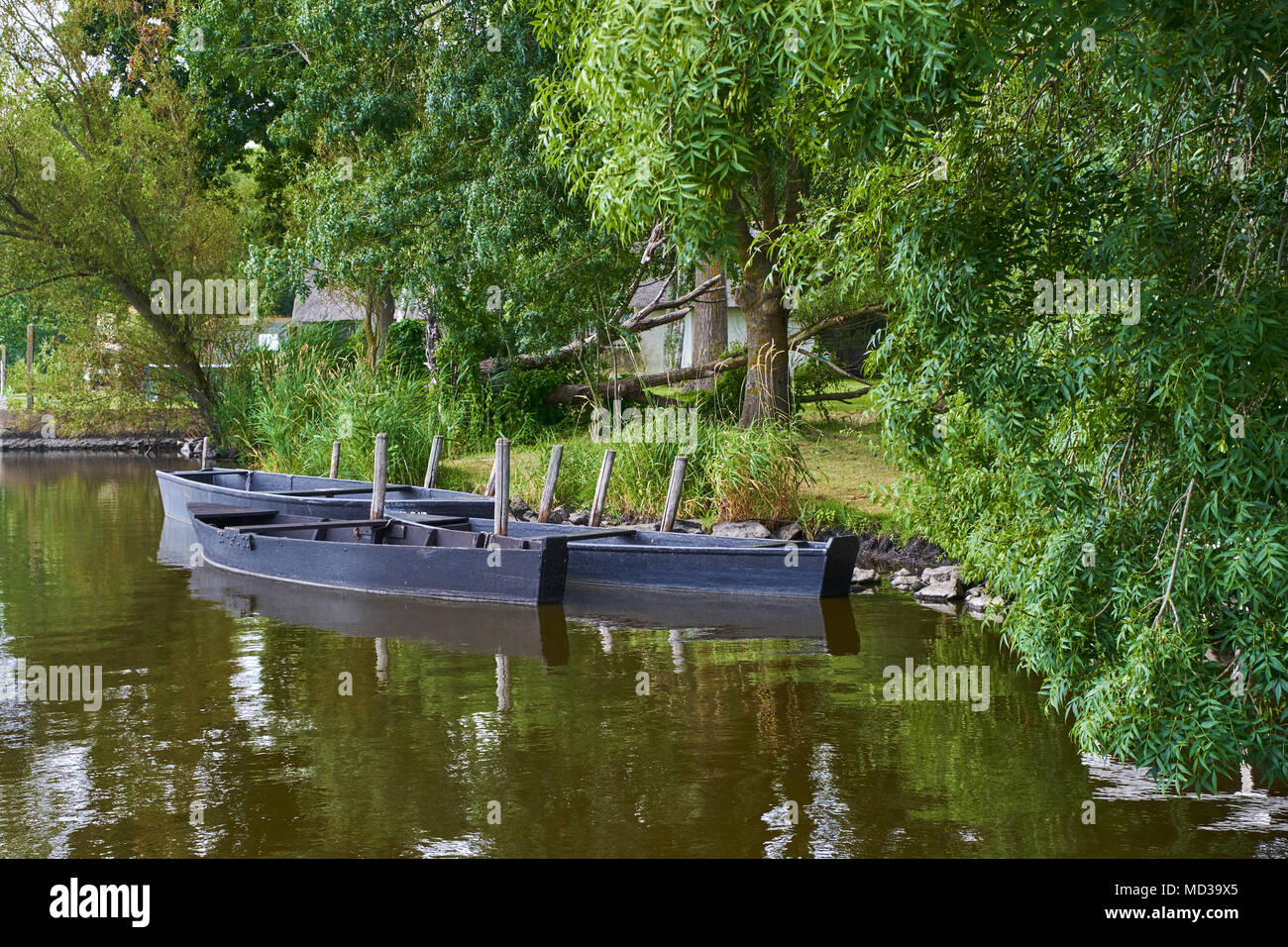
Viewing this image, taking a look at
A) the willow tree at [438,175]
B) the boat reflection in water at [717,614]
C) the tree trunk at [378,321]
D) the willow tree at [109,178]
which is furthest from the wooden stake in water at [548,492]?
the willow tree at [109,178]

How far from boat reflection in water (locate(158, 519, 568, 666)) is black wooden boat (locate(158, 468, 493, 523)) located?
242 cm

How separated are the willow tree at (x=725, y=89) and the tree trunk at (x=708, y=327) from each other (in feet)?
49.2

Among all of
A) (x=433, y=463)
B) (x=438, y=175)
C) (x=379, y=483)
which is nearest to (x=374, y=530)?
(x=379, y=483)

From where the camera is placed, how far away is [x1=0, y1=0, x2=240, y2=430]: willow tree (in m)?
26.4

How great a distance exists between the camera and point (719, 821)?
6.69 metres

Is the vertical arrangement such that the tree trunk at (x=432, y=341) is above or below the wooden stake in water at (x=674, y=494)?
above

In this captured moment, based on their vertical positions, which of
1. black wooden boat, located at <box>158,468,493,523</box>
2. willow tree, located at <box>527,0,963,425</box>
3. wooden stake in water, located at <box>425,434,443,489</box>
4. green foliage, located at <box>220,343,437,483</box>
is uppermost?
willow tree, located at <box>527,0,963,425</box>

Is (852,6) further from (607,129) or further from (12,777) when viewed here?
(12,777)

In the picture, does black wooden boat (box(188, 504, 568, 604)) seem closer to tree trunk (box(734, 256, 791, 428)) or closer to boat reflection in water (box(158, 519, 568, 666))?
boat reflection in water (box(158, 519, 568, 666))

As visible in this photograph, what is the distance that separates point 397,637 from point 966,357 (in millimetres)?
6613

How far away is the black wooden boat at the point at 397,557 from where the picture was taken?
12.6 metres

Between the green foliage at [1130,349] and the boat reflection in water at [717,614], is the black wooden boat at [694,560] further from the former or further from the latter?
the green foliage at [1130,349]

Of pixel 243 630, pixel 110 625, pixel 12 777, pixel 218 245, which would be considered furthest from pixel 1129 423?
pixel 218 245

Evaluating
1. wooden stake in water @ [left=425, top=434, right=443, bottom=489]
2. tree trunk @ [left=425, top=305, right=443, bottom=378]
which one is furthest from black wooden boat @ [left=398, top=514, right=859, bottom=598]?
tree trunk @ [left=425, top=305, right=443, bottom=378]
